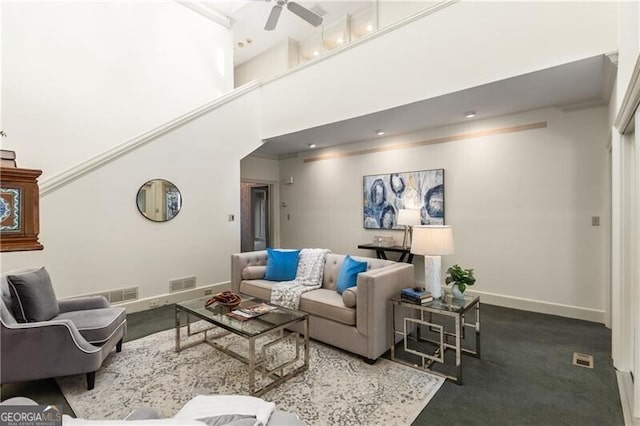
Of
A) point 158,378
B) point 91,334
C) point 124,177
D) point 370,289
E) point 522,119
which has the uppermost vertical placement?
point 522,119

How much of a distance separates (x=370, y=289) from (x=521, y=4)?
305 cm

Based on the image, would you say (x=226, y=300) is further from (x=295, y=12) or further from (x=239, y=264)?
(x=295, y=12)

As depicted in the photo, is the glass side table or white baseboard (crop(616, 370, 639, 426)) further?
the glass side table

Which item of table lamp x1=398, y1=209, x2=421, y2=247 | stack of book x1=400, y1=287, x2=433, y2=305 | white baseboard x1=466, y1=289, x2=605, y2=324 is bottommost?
white baseboard x1=466, y1=289, x2=605, y2=324

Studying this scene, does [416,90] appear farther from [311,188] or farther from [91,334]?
[91,334]

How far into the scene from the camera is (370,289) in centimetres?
269

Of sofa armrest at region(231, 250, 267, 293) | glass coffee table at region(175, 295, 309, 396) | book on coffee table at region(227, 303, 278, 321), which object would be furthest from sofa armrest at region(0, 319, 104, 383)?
sofa armrest at region(231, 250, 267, 293)

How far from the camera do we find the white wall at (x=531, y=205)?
3678mm

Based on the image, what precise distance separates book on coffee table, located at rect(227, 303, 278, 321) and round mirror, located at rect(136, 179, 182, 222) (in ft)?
7.83

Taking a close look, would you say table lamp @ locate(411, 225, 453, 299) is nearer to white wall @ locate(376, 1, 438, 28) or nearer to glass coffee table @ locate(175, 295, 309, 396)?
glass coffee table @ locate(175, 295, 309, 396)

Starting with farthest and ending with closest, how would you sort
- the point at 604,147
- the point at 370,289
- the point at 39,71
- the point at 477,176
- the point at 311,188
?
the point at 311,188, the point at 477,176, the point at 39,71, the point at 604,147, the point at 370,289

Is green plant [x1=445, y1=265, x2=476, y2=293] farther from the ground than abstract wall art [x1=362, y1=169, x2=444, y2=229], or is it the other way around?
abstract wall art [x1=362, y1=169, x2=444, y2=229]

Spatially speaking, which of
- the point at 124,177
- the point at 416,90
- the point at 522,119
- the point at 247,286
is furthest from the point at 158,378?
the point at 522,119

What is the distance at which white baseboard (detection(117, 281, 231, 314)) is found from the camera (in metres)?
4.14
